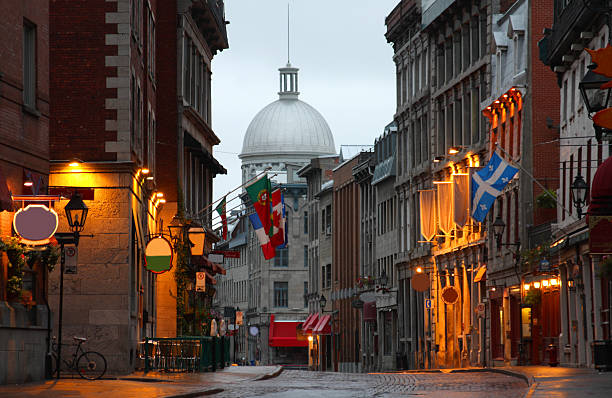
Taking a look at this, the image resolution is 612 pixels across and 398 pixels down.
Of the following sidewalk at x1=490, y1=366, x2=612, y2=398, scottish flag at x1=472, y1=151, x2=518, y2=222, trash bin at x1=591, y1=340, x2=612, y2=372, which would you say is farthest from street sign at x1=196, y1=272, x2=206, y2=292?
trash bin at x1=591, y1=340, x2=612, y2=372

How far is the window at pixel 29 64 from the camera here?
28.6m

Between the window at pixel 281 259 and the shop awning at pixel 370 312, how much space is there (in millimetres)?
56178

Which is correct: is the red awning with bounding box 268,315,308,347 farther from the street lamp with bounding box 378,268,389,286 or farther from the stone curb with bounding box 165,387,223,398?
the stone curb with bounding box 165,387,223,398

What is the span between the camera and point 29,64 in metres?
28.7

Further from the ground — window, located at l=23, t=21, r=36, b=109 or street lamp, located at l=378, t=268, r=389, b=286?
window, located at l=23, t=21, r=36, b=109

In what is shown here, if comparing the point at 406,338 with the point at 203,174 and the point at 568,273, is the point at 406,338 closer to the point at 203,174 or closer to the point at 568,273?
the point at 203,174

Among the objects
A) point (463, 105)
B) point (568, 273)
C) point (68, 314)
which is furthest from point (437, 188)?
point (68, 314)

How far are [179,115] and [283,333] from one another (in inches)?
3436

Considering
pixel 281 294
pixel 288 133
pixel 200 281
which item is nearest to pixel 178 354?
pixel 200 281

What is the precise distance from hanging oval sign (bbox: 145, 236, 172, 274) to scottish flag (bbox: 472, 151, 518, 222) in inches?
464

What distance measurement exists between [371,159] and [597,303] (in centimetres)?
4543

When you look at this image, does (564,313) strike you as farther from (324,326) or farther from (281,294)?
(281,294)

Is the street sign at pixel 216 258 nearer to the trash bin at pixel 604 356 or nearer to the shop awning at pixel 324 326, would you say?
the trash bin at pixel 604 356

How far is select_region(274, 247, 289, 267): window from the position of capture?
13900 cm
